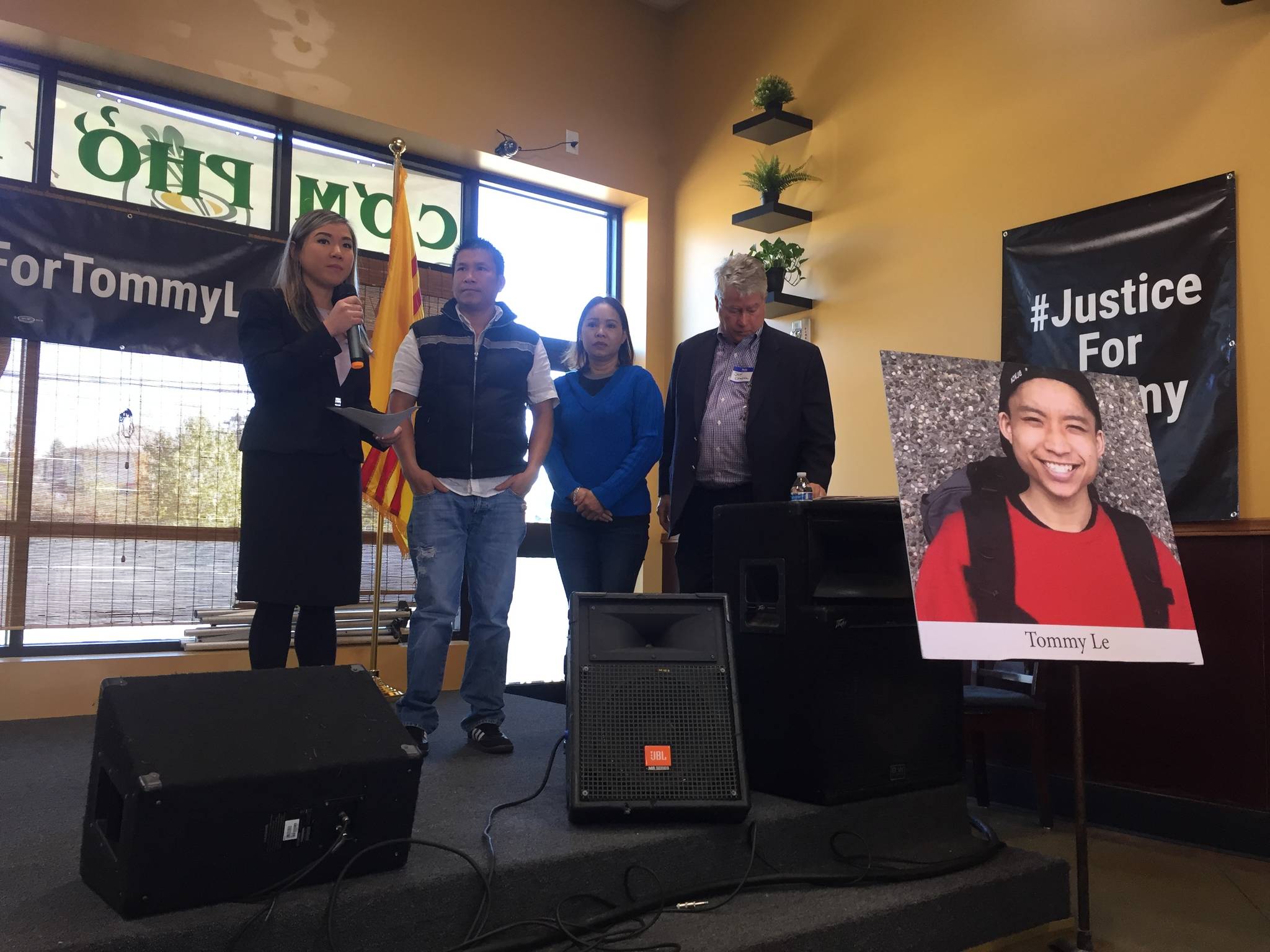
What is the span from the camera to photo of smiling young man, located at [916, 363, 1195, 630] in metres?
1.79

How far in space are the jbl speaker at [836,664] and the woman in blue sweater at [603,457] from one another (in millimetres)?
619

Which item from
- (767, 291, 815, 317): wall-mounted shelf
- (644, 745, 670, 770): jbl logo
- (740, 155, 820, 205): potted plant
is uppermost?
(740, 155, 820, 205): potted plant

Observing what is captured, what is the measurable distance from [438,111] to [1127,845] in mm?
3833

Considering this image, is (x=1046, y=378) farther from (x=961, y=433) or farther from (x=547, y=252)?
(x=547, y=252)

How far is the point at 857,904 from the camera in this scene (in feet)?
5.87

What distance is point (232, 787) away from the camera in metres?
1.39

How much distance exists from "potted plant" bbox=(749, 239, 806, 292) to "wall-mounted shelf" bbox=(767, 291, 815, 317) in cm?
3

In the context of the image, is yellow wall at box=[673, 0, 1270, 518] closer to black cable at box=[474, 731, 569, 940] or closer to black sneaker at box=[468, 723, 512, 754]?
black sneaker at box=[468, 723, 512, 754]

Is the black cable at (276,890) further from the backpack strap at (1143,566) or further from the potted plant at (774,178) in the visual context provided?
the potted plant at (774,178)

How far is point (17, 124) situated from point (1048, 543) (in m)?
3.79

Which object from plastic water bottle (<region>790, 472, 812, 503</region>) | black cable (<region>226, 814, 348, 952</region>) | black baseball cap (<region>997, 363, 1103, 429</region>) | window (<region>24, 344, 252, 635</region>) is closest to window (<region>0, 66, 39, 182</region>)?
window (<region>24, 344, 252, 635</region>)

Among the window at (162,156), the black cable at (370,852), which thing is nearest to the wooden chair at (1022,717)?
the black cable at (370,852)

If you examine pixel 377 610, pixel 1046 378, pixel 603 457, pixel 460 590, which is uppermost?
pixel 1046 378

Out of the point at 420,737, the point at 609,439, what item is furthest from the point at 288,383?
the point at 609,439
